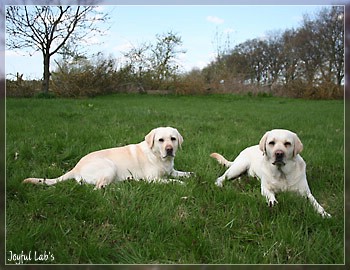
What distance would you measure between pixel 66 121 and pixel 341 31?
3.42 metres

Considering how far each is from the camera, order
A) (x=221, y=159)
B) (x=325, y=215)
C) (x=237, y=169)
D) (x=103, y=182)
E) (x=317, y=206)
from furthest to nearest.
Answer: (x=221, y=159) < (x=237, y=169) < (x=103, y=182) < (x=317, y=206) < (x=325, y=215)

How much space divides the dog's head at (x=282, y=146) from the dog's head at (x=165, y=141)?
1.08 m

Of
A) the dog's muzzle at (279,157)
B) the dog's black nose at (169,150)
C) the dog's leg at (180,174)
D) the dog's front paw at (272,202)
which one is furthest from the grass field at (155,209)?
the dog's black nose at (169,150)

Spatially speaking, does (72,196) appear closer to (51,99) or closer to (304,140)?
(51,99)

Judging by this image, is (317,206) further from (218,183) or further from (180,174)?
(180,174)

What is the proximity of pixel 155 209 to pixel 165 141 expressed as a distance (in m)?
1.15

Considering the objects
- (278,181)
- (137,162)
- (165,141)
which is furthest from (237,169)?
(137,162)

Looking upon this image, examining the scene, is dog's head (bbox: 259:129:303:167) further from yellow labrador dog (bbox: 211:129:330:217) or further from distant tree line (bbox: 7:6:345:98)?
distant tree line (bbox: 7:6:345:98)

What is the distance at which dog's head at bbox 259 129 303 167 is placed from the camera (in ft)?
9.44

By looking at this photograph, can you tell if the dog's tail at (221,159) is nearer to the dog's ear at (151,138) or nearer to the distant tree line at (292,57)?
the dog's ear at (151,138)

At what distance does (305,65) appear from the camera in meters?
2.96

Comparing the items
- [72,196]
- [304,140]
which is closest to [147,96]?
[72,196]

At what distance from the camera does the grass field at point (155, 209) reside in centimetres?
207

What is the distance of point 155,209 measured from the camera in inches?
101
